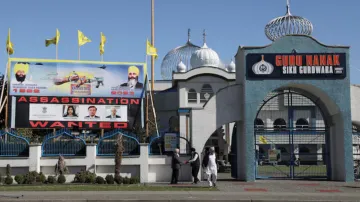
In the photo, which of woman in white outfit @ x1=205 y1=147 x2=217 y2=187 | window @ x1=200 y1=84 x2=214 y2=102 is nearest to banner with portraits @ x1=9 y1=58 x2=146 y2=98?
woman in white outfit @ x1=205 y1=147 x2=217 y2=187

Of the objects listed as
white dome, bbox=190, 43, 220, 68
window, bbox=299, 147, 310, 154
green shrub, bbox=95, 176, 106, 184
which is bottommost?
green shrub, bbox=95, 176, 106, 184

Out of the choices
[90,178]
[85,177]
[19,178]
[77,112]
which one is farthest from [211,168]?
[77,112]

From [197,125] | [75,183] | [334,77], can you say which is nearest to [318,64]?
[334,77]

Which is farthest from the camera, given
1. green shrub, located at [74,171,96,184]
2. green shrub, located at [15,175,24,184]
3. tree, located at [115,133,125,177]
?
tree, located at [115,133,125,177]

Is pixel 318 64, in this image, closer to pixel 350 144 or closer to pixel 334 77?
pixel 334 77

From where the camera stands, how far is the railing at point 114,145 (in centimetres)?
2523

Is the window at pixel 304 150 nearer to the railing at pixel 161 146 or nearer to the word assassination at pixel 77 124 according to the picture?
the word assassination at pixel 77 124

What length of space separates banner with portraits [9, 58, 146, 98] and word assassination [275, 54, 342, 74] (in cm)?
1198

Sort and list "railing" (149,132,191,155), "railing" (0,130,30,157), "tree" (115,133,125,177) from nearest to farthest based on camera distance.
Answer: "tree" (115,133,125,177) → "railing" (0,130,30,157) → "railing" (149,132,191,155)

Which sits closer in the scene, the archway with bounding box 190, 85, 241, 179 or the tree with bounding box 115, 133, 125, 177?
the tree with bounding box 115, 133, 125, 177

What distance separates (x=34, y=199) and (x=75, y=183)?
676 centimetres

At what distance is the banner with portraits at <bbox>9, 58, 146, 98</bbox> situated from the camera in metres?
33.0

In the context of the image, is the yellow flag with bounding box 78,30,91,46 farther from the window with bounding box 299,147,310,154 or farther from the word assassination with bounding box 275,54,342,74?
the window with bounding box 299,147,310,154

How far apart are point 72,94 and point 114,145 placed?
9490 mm
